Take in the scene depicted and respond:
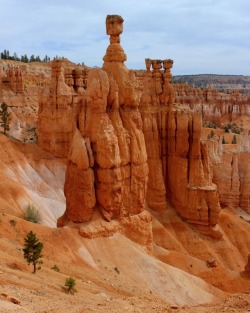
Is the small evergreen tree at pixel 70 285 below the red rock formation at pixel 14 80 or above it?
below

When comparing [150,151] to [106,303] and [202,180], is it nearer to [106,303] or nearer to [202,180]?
[202,180]

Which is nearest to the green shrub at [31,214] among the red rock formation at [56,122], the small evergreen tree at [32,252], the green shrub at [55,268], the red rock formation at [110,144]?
the red rock formation at [110,144]

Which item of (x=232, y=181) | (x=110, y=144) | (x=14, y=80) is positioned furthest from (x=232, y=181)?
(x=14, y=80)

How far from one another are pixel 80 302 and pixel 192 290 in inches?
444

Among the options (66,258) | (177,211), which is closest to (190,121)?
(177,211)

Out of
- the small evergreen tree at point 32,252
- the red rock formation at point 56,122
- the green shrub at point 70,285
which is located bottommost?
the green shrub at point 70,285

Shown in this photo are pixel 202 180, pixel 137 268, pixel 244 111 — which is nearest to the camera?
pixel 137 268

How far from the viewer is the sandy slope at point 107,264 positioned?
14.3 meters

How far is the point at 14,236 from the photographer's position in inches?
875

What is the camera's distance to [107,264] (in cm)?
2302

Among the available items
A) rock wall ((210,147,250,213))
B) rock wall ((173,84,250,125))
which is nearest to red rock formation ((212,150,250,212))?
rock wall ((210,147,250,213))

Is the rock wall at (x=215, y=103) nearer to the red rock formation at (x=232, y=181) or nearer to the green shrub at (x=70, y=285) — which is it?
the red rock formation at (x=232, y=181)

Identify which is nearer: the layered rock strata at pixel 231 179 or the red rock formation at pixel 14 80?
the layered rock strata at pixel 231 179

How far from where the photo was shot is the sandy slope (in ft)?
46.9
